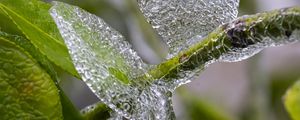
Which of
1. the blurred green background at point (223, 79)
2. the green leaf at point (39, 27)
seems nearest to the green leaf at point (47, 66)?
the green leaf at point (39, 27)

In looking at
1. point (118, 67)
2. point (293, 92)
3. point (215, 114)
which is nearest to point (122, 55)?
point (118, 67)

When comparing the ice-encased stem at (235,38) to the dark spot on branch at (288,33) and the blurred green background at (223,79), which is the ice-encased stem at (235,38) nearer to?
the dark spot on branch at (288,33)

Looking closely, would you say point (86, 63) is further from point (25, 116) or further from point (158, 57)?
point (158, 57)

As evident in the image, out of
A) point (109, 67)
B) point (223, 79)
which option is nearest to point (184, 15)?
point (109, 67)

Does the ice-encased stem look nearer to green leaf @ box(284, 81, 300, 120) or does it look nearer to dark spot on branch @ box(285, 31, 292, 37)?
dark spot on branch @ box(285, 31, 292, 37)

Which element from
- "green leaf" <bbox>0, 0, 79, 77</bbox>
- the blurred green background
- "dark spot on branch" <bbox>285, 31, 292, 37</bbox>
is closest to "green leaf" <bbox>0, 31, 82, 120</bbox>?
"green leaf" <bbox>0, 0, 79, 77</bbox>
